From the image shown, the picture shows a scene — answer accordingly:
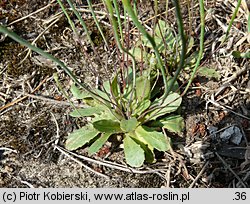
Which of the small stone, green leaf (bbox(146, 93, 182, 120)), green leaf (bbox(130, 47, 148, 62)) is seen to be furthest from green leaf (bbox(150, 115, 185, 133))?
green leaf (bbox(130, 47, 148, 62))

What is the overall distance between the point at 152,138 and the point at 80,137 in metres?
0.22

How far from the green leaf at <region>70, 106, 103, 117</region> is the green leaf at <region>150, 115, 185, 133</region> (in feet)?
0.55

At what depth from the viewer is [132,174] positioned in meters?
1.43

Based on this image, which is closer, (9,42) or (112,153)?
(112,153)

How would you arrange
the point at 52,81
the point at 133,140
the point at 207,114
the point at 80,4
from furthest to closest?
the point at 80,4
the point at 52,81
the point at 207,114
the point at 133,140

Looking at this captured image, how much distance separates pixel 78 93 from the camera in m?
1.51

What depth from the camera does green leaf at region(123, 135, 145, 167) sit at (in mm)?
1371

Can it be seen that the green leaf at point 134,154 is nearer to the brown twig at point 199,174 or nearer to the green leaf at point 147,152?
the green leaf at point 147,152

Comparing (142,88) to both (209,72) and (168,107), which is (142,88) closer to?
(168,107)

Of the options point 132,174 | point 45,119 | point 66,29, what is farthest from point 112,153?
point 66,29

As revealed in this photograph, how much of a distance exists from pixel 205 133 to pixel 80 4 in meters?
0.70

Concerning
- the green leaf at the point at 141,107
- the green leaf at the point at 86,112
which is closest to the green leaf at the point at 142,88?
the green leaf at the point at 141,107

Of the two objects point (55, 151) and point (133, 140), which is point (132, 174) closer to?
point (133, 140)

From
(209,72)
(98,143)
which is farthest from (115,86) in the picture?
(209,72)
